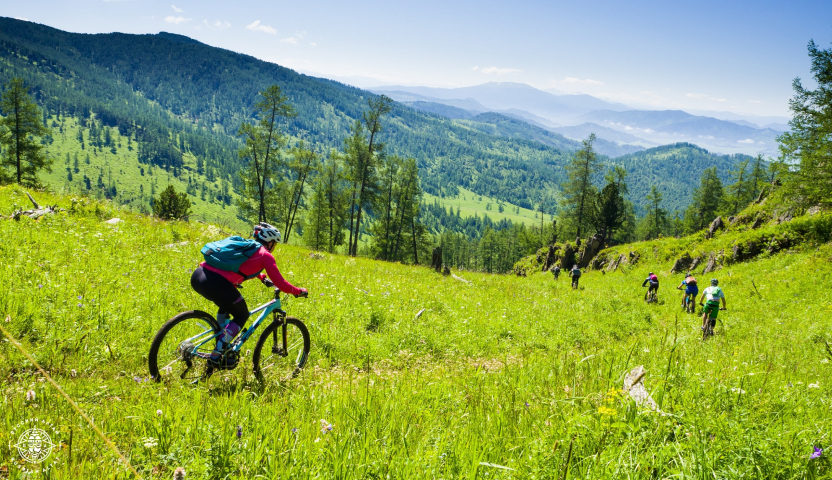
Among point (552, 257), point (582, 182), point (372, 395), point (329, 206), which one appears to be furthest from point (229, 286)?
point (582, 182)

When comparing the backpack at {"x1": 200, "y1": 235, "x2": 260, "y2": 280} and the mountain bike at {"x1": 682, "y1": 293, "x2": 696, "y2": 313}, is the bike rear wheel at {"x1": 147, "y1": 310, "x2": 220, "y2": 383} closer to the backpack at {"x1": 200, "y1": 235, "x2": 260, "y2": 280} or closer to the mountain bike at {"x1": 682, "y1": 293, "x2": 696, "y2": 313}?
the backpack at {"x1": 200, "y1": 235, "x2": 260, "y2": 280}

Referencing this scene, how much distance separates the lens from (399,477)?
2.78 m

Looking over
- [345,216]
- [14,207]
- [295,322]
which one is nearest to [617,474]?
[295,322]

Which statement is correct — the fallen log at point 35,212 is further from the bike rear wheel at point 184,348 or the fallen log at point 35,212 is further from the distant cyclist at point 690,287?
the distant cyclist at point 690,287

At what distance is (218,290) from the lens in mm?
5203

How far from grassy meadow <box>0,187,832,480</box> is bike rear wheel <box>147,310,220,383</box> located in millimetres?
318

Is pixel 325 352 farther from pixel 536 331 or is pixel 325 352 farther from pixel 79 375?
pixel 536 331

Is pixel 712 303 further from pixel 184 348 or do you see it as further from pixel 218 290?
pixel 184 348

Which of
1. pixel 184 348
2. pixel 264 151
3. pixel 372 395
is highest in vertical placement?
pixel 264 151

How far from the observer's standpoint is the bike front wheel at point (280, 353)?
5.52 metres

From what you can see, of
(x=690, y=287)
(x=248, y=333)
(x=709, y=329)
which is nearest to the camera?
(x=248, y=333)

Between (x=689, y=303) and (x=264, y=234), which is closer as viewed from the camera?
(x=264, y=234)

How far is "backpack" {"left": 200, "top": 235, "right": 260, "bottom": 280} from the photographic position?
513 cm

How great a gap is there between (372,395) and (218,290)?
9.11ft
